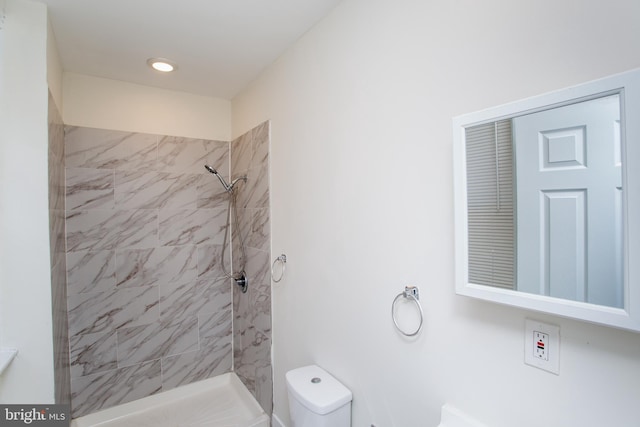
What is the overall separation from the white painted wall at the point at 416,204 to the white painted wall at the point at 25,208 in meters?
1.26

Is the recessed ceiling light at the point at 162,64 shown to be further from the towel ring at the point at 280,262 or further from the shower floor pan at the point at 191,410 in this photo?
the shower floor pan at the point at 191,410

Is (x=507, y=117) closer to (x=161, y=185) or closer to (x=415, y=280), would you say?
(x=415, y=280)

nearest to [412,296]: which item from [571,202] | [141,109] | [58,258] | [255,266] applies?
[571,202]

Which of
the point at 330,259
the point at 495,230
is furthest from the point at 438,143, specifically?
the point at 330,259

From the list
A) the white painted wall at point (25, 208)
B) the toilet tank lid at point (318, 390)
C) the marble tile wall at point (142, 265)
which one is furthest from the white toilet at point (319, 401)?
the marble tile wall at point (142, 265)

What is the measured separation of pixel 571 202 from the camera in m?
0.73

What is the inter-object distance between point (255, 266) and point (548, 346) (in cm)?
199

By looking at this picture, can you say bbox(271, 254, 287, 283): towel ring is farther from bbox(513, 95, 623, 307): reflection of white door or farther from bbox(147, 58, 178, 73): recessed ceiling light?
bbox(147, 58, 178, 73): recessed ceiling light

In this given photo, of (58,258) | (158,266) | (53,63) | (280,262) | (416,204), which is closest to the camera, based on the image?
(416,204)

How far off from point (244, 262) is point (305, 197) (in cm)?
113

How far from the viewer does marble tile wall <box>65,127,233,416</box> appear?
91.1 inches

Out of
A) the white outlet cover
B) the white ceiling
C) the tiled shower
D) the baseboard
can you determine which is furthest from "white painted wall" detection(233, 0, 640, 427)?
the tiled shower

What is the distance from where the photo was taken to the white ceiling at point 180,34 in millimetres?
1568

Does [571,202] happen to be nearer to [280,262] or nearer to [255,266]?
[280,262]
